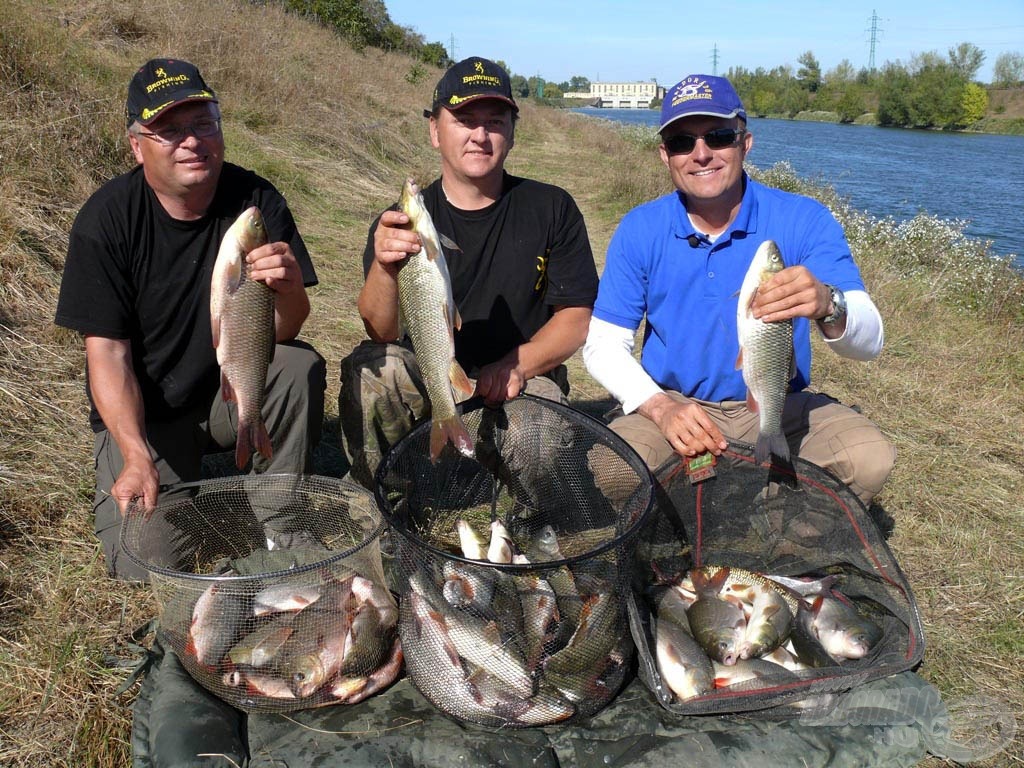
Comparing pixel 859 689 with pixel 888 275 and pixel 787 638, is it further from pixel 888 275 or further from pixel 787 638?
pixel 888 275

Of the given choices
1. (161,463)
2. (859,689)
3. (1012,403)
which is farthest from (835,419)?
(1012,403)

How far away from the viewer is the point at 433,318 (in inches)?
110

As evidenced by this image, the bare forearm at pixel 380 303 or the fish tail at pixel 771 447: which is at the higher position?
the bare forearm at pixel 380 303

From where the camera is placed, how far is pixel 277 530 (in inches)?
130

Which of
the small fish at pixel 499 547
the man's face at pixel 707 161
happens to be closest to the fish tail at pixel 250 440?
the small fish at pixel 499 547

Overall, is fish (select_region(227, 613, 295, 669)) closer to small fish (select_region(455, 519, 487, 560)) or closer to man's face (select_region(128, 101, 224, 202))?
small fish (select_region(455, 519, 487, 560))

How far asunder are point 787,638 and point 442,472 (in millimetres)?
1573

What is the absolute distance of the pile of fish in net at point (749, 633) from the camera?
105 inches

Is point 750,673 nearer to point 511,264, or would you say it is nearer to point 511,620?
point 511,620

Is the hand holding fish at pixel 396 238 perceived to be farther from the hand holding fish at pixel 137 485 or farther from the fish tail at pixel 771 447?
the fish tail at pixel 771 447

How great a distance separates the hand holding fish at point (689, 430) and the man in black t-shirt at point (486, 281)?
656 mm

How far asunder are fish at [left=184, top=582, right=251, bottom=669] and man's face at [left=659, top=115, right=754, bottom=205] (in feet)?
A: 8.19

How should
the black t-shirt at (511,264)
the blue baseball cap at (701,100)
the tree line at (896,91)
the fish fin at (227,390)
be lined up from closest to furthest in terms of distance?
the fish fin at (227,390) < the blue baseball cap at (701,100) < the black t-shirt at (511,264) < the tree line at (896,91)

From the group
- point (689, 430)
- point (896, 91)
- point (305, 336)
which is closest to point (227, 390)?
point (689, 430)
